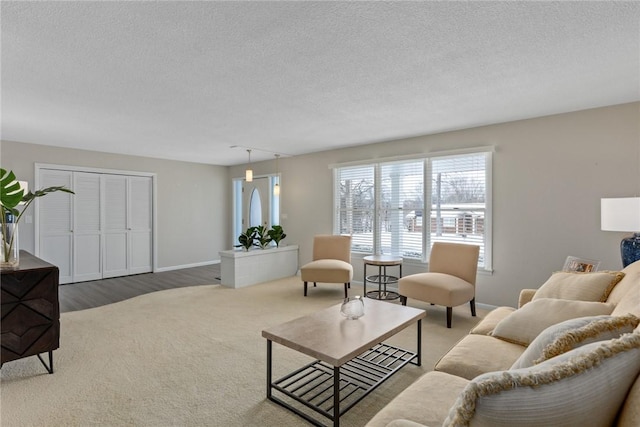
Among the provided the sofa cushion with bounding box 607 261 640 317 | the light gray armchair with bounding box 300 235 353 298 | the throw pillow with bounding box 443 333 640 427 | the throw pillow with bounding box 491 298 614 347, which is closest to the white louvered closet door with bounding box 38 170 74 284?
the light gray armchair with bounding box 300 235 353 298

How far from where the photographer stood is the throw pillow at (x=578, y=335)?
1171mm

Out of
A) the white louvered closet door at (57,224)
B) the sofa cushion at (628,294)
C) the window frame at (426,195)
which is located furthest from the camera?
the white louvered closet door at (57,224)

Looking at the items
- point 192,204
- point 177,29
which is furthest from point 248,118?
point 192,204

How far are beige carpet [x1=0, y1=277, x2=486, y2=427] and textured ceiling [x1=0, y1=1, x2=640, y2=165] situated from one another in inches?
92.9

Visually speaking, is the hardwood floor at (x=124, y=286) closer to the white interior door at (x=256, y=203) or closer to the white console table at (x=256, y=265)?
the white console table at (x=256, y=265)

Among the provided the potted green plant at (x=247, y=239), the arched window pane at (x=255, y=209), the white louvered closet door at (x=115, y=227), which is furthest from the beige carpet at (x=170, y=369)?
the arched window pane at (x=255, y=209)

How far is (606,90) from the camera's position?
295 cm

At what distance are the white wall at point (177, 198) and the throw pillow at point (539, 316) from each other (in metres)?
6.54

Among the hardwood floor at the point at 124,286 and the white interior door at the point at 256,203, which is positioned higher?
the white interior door at the point at 256,203

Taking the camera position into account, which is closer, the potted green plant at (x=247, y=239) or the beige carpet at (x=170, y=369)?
the beige carpet at (x=170, y=369)

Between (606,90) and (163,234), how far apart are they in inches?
286

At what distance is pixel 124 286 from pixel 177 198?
2.25 metres

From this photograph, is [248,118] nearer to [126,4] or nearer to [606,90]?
[126,4]

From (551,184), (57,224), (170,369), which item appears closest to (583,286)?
(551,184)
